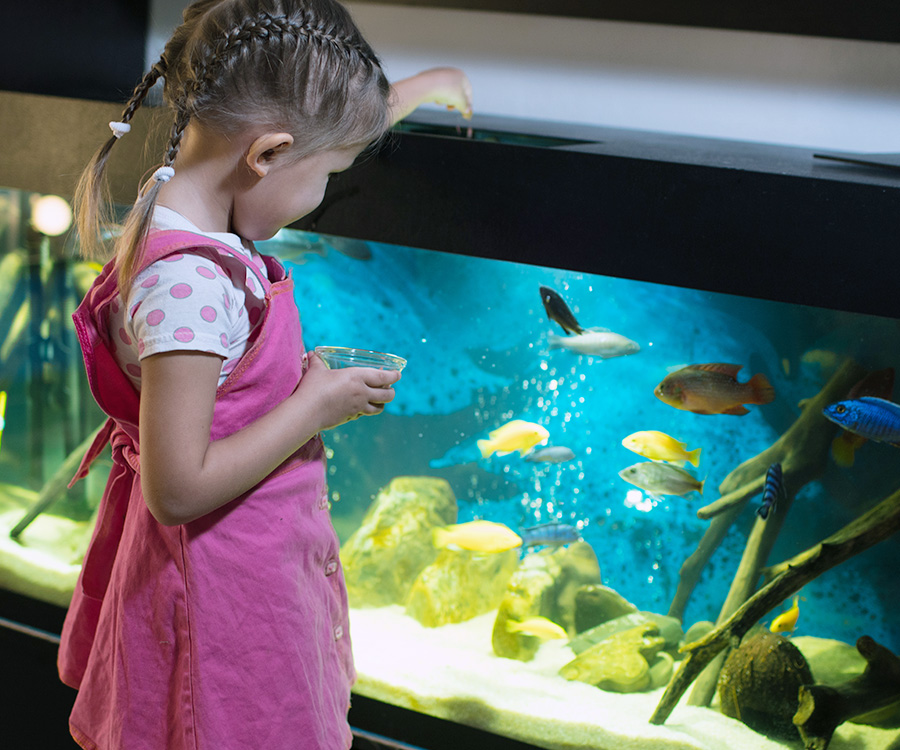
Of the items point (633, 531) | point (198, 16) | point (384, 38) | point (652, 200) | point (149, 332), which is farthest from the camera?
point (384, 38)

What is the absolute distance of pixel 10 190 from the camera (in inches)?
69.5

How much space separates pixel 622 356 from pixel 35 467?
1513mm

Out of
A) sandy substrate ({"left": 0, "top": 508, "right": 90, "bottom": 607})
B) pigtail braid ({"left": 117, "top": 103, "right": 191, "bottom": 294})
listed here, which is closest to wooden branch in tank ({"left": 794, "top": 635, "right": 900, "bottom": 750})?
pigtail braid ({"left": 117, "top": 103, "right": 191, "bottom": 294})

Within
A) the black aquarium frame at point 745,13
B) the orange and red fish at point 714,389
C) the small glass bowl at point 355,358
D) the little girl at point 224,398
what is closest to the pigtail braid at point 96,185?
the little girl at point 224,398

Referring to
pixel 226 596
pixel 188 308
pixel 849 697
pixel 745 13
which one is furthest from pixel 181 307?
pixel 745 13

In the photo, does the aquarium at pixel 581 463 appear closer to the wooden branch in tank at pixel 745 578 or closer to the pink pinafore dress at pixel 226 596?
the wooden branch in tank at pixel 745 578

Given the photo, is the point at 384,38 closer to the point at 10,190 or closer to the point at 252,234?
the point at 10,190

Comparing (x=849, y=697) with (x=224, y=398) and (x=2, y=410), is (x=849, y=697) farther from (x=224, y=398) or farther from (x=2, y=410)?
(x=2, y=410)

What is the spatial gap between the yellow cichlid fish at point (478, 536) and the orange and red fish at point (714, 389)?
485 millimetres

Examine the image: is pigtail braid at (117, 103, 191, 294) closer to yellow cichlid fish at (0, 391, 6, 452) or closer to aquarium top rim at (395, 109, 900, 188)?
aquarium top rim at (395, 109, 900, 188)

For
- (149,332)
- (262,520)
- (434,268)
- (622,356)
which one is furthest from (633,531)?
(149,332)

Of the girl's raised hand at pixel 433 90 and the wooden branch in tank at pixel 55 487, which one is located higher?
the girl's raised hand at pixel 433 90

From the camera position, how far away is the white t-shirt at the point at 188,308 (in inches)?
29.9

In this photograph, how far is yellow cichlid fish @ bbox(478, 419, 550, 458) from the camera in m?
1.64
